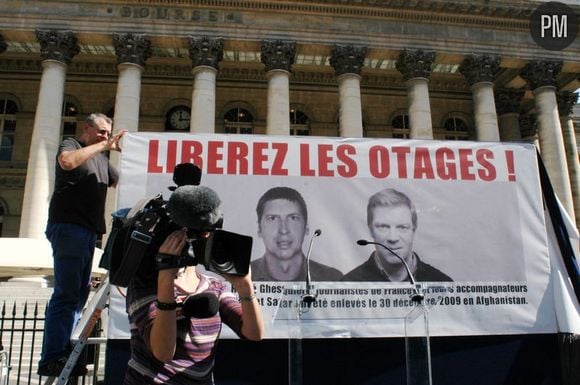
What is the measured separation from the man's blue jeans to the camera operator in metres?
1.63

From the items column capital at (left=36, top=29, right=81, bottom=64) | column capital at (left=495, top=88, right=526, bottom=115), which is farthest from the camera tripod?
column capital at (left=495, top=88, right=526, bottom=115)

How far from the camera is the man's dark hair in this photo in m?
4.47

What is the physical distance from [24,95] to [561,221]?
25.0 m

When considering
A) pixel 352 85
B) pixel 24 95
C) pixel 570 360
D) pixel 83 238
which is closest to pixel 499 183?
pixel 570 360

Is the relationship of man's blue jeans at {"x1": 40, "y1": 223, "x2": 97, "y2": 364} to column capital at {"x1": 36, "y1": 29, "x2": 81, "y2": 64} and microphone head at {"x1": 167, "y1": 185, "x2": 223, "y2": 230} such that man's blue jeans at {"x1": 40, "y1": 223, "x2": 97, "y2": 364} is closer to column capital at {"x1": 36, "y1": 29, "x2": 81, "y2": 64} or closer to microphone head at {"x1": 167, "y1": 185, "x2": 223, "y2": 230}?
microphone head at {"x1": 167, "y1": 185, "x2": 223, "y2": 230}

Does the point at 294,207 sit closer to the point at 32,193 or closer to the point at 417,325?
the point at 417,325

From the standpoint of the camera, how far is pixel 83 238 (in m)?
3.65

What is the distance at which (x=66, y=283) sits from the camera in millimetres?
3469

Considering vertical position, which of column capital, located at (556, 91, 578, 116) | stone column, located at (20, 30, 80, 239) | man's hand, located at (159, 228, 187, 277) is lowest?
man's hand, located at (159, 228, 187, 277)

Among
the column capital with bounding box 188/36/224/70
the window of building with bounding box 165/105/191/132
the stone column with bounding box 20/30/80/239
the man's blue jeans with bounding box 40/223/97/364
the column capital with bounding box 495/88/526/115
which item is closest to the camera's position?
the man's blue jeans with bounding box 40/223/97/364

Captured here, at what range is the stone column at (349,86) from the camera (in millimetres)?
20031

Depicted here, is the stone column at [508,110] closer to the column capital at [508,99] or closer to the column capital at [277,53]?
the column capital at [508,99]

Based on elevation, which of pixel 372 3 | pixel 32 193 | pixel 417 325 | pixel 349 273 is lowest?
pixel 417 325

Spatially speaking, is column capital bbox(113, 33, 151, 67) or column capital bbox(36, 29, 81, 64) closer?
column capital bbox(36, 29, 81, 64)
